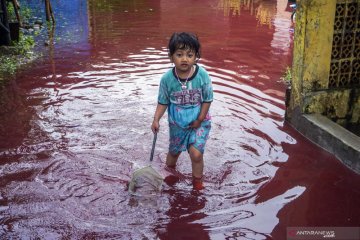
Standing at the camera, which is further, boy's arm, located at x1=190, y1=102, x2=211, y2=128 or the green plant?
the green plant

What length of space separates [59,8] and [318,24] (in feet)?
45.6

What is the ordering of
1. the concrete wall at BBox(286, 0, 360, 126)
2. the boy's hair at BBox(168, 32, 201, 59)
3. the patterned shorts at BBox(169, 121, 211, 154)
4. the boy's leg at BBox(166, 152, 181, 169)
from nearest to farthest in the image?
the boy's hair at BBox(168, 32, 201, 59), the patterned shorts at BBox(169, 121, 211, 154), the boy's leg at BBox(166, 152, 181, 169), the concrete wall at BBox(286, 0, 360, 126)

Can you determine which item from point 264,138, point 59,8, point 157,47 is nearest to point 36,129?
point 264,138

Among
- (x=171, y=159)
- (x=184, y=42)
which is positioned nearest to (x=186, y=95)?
(x=184, y=42)

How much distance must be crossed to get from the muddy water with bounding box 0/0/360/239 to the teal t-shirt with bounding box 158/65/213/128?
71cm

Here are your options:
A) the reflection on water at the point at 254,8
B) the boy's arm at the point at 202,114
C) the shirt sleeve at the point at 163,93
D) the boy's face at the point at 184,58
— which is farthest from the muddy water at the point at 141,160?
the reflection on water at the point at 254,8

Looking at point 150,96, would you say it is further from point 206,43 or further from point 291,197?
point 206,43

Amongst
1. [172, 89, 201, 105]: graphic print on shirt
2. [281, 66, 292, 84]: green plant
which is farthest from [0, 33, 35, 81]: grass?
[281, 66, 292, 84]: green plant

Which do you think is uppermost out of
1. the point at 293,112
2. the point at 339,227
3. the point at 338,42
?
the point at 338,42

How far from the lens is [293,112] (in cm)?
538

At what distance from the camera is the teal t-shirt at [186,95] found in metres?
3.74

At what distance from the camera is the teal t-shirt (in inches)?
147

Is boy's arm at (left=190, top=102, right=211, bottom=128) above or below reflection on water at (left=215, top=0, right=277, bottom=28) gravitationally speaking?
below

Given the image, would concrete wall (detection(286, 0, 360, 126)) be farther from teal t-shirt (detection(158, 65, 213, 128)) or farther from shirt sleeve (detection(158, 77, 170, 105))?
shirt sleeve (detection(158, 77, 170, 105))
